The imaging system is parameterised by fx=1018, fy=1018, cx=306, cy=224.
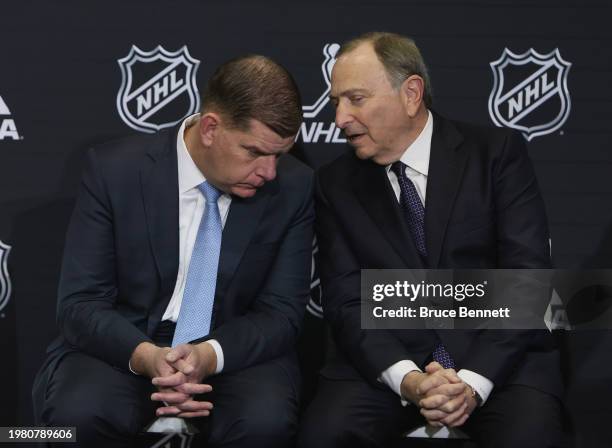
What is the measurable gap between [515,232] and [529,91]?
0.82 metres

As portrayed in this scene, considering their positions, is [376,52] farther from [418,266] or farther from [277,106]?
[418,266]

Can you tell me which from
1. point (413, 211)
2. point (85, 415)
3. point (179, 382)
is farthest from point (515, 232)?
point (85, 415)

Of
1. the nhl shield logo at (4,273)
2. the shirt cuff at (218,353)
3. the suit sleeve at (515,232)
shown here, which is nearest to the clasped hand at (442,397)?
the suit sleeve at (515,232)

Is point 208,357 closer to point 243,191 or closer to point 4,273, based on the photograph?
point 243,191

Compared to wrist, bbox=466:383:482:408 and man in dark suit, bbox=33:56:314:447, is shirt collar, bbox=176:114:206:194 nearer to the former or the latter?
man in dark suit, bbox=33:56:314:447

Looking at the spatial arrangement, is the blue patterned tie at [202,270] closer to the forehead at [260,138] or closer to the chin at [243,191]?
the chin at [243,191]

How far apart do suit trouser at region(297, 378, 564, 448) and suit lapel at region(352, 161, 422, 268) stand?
418 millimetres

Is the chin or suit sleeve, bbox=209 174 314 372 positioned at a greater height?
the chin

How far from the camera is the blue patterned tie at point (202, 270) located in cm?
303

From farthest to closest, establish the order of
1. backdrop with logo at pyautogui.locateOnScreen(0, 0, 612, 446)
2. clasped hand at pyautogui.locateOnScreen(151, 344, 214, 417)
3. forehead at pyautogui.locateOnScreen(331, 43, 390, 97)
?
backdrop with logo at pyautogui.locateOnScreen(0, 0, 612, 446) < forehead at pyautogui.locateOnScreen(331, 43, 390, 97) < clasped hand at pyautogui.locateOnScreen(151, 344, 214, 417)

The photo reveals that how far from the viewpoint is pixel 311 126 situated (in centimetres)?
365

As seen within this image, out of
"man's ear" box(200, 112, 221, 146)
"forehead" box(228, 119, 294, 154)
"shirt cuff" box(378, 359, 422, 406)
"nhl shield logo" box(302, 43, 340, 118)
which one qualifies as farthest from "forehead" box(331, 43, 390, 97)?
"shirt cuff" box(378, 359, 422, 406)

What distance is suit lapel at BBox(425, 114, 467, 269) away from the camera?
10.0 ft

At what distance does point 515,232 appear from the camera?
120 inches
